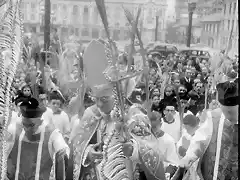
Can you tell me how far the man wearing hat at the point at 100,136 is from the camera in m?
3.88

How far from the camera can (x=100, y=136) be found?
4609mm

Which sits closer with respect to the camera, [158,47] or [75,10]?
[75,10]

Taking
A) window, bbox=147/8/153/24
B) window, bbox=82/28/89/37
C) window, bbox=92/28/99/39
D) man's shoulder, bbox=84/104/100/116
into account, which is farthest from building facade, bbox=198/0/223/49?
man's shoulder, bbox=84/104/100/116

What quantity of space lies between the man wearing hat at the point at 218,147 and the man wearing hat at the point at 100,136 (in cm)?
33

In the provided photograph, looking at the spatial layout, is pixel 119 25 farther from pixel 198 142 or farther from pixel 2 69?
pixel 2 69

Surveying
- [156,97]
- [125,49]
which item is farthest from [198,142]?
[156,97]

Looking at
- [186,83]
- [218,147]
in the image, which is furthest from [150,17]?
[186,83]

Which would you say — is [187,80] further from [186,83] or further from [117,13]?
[117,13]

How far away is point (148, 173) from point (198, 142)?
51cm

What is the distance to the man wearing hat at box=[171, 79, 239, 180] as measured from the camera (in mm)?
4137

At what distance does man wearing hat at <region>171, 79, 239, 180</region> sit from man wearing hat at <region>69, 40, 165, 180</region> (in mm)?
326

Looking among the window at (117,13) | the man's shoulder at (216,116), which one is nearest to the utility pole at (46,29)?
the window at (117,13)

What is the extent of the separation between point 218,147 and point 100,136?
1.08 m

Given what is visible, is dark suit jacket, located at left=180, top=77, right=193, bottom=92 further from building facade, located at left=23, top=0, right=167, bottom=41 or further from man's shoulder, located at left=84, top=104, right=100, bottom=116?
man's shoulder, located at left=84, top=104, right=100, bottom=116
